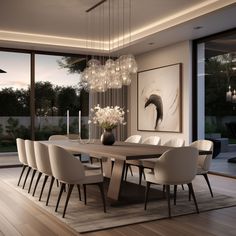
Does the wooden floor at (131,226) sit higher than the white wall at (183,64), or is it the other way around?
the white wall at (183,64)

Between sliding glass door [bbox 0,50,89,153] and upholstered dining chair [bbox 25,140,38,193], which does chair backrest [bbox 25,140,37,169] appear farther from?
sliding glass door [bbox 0,50,89,153]

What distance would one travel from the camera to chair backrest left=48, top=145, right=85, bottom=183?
12.9 feet

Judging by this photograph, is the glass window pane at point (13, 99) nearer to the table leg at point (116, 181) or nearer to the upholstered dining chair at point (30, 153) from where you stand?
the upholstered dining chair at point (30, 153)

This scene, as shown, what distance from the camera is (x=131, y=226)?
11.9ft

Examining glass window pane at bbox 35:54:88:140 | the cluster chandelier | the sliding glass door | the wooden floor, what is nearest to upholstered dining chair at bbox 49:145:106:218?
the wooden floor

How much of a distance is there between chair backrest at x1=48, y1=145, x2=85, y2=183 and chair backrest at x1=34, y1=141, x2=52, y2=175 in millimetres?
539

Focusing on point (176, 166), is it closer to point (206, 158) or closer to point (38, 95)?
point (206, 158)

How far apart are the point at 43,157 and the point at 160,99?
4.10 m

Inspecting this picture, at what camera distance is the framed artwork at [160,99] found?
296 inches

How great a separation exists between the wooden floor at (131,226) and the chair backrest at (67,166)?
48cm

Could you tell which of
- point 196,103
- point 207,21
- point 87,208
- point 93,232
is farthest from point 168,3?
point 93,232

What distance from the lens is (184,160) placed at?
393cm

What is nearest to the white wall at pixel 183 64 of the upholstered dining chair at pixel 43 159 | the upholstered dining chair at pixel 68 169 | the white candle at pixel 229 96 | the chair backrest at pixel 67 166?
the white candle at pixel 229 96

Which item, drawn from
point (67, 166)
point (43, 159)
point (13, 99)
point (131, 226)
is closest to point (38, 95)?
point (13, 99)
